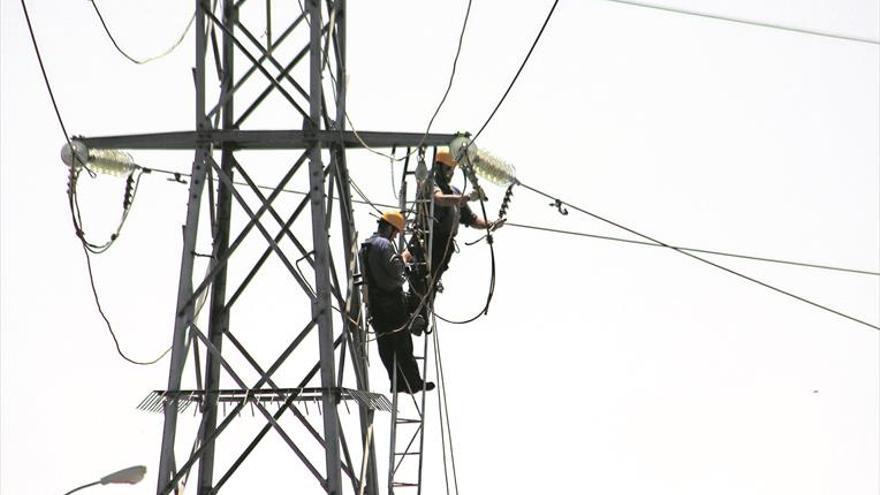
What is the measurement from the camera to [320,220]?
56.9 feet

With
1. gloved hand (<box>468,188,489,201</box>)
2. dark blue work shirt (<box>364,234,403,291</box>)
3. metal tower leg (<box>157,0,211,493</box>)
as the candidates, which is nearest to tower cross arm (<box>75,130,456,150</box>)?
metal tower leg (<box>157,0,211,493</box>)

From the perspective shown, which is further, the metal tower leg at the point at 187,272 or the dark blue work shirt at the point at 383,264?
the dark blue work shirt at the point at 383,264

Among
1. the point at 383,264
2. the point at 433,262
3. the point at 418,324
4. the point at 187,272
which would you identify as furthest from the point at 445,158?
the point at 187,272

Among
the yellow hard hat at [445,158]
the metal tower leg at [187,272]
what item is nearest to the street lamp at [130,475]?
the metal tower leg at [187,272]

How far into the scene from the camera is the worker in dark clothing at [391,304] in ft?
62.3

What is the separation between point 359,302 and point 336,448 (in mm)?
2188

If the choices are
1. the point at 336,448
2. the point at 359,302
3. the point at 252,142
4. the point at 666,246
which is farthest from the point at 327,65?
the point at 666,246

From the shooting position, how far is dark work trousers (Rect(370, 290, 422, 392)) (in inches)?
760

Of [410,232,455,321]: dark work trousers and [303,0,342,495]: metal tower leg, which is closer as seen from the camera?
[303,0,342,495]: metal tower leg

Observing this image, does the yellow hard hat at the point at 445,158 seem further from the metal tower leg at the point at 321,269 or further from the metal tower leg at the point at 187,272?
the metal tower leg at the point at 187,272

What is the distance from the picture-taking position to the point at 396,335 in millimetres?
19781

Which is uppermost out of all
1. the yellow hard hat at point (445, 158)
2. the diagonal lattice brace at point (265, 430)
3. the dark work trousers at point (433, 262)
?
the yellow hard hat at point (445, 158)

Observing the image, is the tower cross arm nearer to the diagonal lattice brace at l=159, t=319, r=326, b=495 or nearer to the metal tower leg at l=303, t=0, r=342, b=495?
the metal tower leg at l=303, t=0, r=342, b=495

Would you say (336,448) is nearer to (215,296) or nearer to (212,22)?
(215,296)
